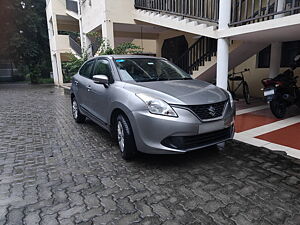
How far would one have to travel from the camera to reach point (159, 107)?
277cm

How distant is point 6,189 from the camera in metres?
2.60

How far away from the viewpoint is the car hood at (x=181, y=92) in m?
2.83

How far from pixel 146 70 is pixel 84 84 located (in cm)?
155

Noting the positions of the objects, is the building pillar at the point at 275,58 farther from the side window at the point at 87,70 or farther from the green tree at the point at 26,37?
the green tree at the point at 26,37

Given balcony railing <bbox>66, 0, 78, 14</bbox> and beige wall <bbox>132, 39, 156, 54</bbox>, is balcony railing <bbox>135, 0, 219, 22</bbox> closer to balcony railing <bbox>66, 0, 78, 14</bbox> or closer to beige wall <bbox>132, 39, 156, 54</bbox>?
beige wall <bbox>132, 39, 156, 54</bbox>

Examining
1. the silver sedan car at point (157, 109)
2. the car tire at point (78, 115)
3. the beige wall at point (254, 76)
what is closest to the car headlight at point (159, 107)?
the silver sedan car at point (157, 109)

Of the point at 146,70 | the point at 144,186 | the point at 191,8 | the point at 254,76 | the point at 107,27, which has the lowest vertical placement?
the point at 144,186

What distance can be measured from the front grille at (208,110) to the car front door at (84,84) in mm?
2381

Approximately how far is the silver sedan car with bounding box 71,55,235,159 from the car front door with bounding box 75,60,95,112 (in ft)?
1.92

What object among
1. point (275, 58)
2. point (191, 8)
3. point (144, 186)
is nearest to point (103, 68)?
point (144, 186)

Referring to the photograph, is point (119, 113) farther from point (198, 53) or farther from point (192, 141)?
point (198, 53)

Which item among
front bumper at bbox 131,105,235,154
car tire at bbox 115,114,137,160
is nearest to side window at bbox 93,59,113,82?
car tire at bbox 115,114,137,160

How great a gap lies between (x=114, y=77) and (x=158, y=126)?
1309mm

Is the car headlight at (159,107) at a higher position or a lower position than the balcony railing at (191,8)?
lower
